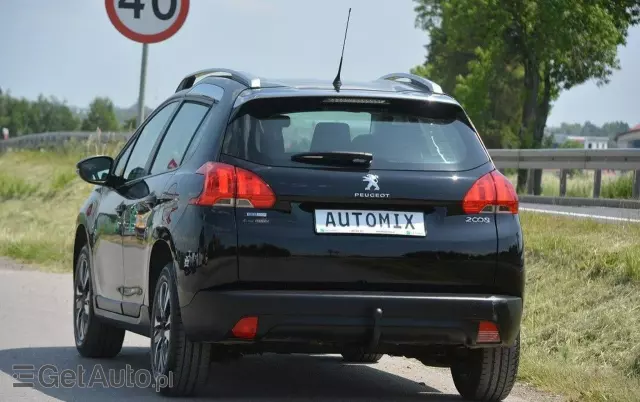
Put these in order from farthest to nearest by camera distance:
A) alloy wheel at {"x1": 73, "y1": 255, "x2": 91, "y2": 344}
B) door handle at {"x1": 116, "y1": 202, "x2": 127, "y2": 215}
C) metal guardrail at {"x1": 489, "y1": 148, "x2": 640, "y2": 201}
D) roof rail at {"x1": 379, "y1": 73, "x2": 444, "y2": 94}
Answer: metal guardrail at {"x1": 489, "y1": 148, "x2": 640, "y2": 201} → alloy wheel at {"x1": 73, "y1": 255, "x2": 91, "y2": 344} → door handle at {"x1": 116, "y1": 202, "x2": 127, "y2": 215} → roof rail at {"x1": 379, "y1": 73, "x2": 444, "y2": 94}

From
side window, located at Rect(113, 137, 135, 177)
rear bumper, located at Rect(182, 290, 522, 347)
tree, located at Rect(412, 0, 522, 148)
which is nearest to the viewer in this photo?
rear bumper, located at Rect(182, 290, 522, 347)

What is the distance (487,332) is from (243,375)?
85.4 inches

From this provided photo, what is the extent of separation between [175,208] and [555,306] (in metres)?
4.55

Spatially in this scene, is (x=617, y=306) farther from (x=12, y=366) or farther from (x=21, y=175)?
(x=21, y=175)

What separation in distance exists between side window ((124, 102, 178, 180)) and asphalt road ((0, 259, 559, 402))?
125 cm

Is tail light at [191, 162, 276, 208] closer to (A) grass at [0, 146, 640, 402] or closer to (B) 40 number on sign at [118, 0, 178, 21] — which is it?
(A) grass at [0, 146, 640, 402]

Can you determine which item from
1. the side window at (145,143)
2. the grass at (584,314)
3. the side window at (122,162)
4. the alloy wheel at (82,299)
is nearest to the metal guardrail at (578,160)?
the grass at (584,314)

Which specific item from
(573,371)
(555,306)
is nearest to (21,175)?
(555,306)

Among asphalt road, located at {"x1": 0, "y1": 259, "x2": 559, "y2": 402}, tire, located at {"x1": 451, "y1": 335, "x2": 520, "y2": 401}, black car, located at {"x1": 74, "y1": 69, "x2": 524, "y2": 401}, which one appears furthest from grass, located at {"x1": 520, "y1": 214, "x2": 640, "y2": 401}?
black car, located at {"x1": 74, "y1": 69, "x2": 524, "y2": 401}

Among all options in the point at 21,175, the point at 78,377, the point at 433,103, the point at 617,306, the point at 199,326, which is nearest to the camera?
the point at 199,326

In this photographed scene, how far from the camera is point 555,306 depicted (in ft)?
38.8

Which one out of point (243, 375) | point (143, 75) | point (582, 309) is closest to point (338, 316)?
point (243, 375)

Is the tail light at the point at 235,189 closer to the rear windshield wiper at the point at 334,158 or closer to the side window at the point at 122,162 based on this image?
the rear windshield wiper at the point at 334,158

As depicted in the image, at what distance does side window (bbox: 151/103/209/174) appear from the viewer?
858 cm
